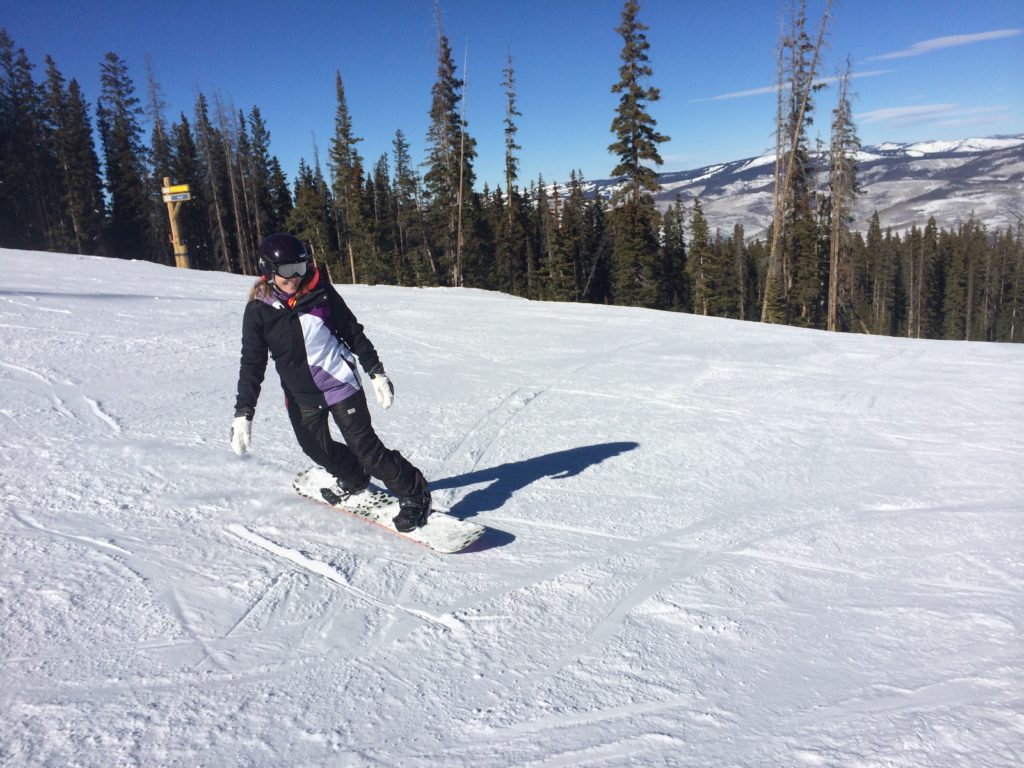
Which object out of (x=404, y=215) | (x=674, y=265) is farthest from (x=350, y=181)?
(x=674, y=265)

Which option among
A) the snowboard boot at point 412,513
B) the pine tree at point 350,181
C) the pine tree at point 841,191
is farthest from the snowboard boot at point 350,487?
the pine tree at point 350,181

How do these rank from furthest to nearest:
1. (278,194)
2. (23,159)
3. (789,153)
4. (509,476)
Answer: (278,194), (23,159), (789,153), (509,476)

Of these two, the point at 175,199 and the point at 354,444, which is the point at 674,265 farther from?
the point at 354,444

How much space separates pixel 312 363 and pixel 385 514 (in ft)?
3.41

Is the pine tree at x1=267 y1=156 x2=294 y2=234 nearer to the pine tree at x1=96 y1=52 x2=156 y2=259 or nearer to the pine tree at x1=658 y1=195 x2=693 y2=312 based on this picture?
the pine tree at x1=96 y1=52 x2=156 y2=259

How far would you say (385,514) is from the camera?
3.62m

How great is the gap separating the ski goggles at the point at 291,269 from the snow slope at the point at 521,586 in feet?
4.93

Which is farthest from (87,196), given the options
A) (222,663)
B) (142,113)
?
(222,663)

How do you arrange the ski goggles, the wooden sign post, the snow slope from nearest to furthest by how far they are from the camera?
1. the snow slope
2. the ski goggles
3. the wooden sign post

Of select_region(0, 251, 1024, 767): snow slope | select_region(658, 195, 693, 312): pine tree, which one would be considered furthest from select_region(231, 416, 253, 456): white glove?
select_region(658, 195, 693, 312): pine tree

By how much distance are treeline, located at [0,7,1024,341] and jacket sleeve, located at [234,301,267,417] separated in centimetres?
2621

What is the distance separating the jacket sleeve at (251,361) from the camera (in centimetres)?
336

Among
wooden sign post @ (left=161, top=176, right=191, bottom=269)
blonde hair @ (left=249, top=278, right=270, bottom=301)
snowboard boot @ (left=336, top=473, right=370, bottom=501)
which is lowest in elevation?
snowboard boot @ (left=336, top=473, right=370, bottom=501)

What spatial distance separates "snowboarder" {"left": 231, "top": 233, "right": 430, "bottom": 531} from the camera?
3.33 meters
